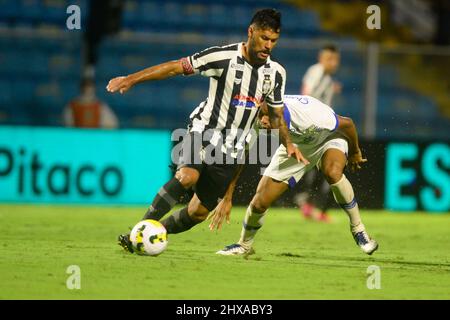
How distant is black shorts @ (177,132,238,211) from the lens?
7941 millimetres

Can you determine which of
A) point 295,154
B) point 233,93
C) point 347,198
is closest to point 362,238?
point 347,198

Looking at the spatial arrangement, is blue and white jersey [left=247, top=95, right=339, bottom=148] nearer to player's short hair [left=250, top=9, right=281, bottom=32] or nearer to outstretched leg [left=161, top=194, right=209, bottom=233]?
outstretched leg [left=161, top=194, right=209, bottom=233]

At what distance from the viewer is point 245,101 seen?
8.12 meters

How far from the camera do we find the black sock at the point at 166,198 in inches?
310

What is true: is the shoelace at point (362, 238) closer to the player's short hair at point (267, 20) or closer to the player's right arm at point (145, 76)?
the player's short hair at point (267, 20)

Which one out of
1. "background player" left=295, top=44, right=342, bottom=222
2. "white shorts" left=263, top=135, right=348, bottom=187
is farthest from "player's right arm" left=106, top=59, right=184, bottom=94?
"background player" left=295, top=44, right=342, bottom=222

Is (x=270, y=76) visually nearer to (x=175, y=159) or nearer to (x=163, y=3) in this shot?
(x=175, y=159)

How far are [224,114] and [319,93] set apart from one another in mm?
4626

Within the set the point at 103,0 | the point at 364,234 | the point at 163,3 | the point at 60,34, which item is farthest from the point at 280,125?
the point at 163,3

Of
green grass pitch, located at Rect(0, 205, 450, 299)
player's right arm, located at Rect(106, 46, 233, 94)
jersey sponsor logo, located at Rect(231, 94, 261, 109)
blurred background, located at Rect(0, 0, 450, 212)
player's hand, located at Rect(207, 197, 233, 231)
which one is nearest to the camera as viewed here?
green grass pitch, located at Rect(0, 205, 450, 299)

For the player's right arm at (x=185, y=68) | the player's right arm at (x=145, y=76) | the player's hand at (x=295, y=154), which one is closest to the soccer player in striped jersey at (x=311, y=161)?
the player's hand at (x=295, y=154)

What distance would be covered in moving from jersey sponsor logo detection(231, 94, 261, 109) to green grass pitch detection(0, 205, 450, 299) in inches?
47.0

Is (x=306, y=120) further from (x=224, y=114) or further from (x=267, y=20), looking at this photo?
(x=267, y=20)

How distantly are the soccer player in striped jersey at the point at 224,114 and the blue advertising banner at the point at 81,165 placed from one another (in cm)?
526
